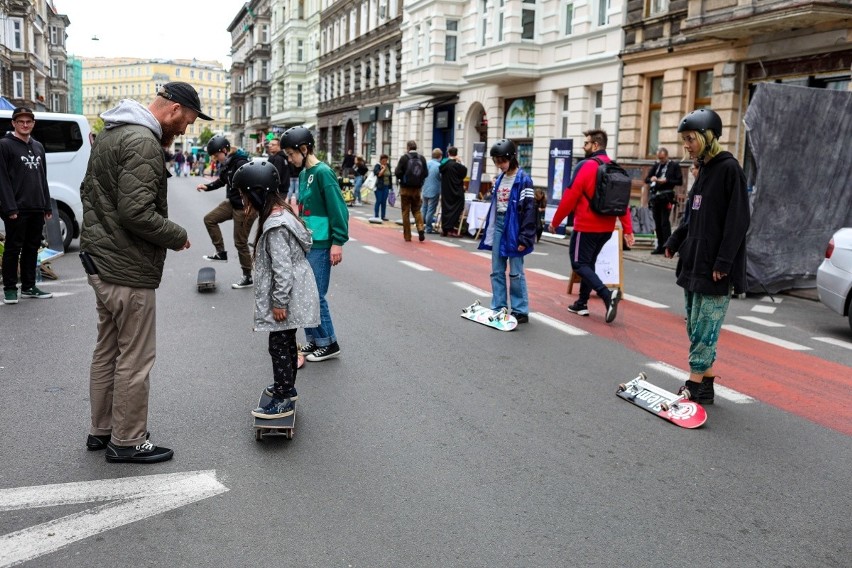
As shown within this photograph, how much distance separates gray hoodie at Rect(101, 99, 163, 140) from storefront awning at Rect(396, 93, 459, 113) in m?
30.5

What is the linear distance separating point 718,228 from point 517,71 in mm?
22502

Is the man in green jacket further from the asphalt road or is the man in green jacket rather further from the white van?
the white van

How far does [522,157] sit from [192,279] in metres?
19.6

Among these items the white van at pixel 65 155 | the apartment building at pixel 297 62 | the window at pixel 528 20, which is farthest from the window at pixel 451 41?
the apartment building at pixel 297 62

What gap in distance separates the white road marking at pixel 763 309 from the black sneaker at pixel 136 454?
25.8 ft

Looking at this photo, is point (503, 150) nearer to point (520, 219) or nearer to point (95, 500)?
point (520, 219)

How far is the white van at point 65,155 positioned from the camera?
1244cm

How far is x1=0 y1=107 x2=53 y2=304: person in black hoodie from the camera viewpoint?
852 centimetres

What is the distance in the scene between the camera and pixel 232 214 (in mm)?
10523

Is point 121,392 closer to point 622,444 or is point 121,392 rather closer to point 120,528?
point 120,528

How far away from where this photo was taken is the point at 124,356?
431cm

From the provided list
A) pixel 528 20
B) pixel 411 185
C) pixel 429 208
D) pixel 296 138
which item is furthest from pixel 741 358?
pixel 528 20

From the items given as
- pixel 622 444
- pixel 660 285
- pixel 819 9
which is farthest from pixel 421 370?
pixel 819 9

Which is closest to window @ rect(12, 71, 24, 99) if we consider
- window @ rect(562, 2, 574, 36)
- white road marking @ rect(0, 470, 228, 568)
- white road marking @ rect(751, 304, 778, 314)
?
window @ rect(562, 2, 574, 36)
